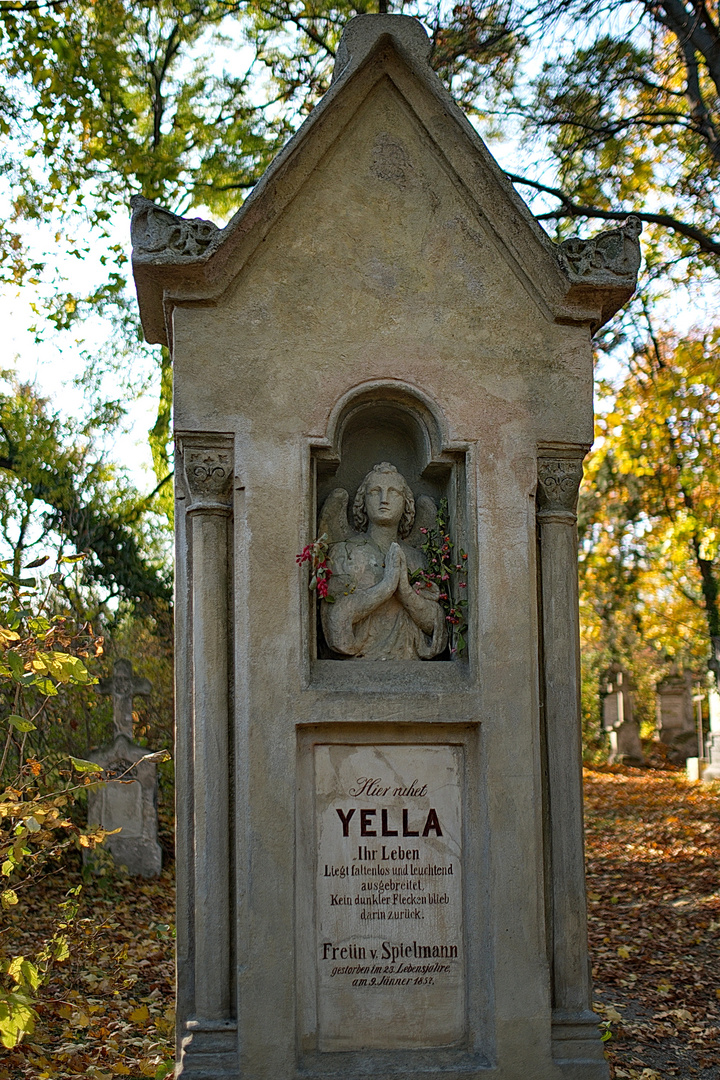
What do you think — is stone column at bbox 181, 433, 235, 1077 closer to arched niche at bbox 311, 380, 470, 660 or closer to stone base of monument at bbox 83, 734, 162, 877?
arched niche at bbox 311, 380, 470, 660

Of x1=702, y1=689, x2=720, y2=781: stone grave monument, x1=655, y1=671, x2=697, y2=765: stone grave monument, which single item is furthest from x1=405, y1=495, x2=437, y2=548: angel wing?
x1=655, y1=671, x2=697, y2=765: stone grave monument

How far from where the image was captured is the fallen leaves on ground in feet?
18.4

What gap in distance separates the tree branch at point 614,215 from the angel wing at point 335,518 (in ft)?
18.5

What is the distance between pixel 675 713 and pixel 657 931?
17.6 metres

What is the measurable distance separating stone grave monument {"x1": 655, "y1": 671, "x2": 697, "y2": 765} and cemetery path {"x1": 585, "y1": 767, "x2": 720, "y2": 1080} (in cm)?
827

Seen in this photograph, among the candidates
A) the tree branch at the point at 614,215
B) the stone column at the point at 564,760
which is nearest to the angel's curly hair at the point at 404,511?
the stone column at the point at 564,760

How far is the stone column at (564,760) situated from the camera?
4703mm

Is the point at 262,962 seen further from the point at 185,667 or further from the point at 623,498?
the point at 623,498

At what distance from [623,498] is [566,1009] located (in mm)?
14854

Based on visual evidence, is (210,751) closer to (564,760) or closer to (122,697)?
(564,760)

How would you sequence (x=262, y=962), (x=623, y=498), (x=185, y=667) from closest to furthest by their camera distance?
(x=262, y=962), (x=185, y=667), (x=623, y=498)

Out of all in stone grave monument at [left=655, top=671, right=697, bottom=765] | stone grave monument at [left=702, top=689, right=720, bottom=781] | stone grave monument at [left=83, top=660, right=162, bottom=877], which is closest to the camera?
stone grave monument at [left=83, top=660, right=162, bottom=877]

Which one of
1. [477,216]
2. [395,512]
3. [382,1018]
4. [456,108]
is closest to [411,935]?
[382,1018]

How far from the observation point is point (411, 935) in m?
4.68
